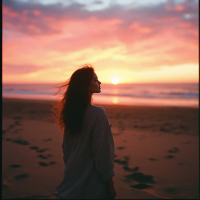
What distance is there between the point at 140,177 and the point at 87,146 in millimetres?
2257

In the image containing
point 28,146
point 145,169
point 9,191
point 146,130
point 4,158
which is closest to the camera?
point 9,191

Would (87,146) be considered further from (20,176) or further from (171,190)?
(20,176)

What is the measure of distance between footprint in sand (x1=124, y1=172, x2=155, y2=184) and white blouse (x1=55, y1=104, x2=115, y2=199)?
6.31 feet

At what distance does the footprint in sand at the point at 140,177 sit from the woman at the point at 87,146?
6.25ft

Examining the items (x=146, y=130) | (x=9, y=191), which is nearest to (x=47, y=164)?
(x=9, y=191)

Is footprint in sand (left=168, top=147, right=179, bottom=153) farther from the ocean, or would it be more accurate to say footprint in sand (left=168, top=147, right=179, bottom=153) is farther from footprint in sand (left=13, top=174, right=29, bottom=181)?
footprint in sand (left=13, top=174, right=29, bottom=181)

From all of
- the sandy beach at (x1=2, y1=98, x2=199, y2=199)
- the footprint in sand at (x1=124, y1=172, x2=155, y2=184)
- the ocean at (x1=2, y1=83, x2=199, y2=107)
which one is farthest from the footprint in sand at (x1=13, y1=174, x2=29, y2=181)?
the footprint in sand at (x1=124, y1=172, x2=155, y2=184)

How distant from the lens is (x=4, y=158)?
400 centimetres

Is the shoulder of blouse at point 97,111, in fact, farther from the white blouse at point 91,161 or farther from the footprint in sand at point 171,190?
the footprint in sand at point 171,190

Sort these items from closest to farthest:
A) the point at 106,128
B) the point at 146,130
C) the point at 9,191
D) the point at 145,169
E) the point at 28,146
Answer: the point at 106,128 < the point at 9,191 < the point at 145,169 < the point at 28,146 < the point at 146,130

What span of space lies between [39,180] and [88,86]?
8.16 feet

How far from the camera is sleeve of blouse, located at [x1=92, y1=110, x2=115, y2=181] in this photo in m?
1.48

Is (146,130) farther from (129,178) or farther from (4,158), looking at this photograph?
(4,158)

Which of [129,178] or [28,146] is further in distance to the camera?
[28,146]
